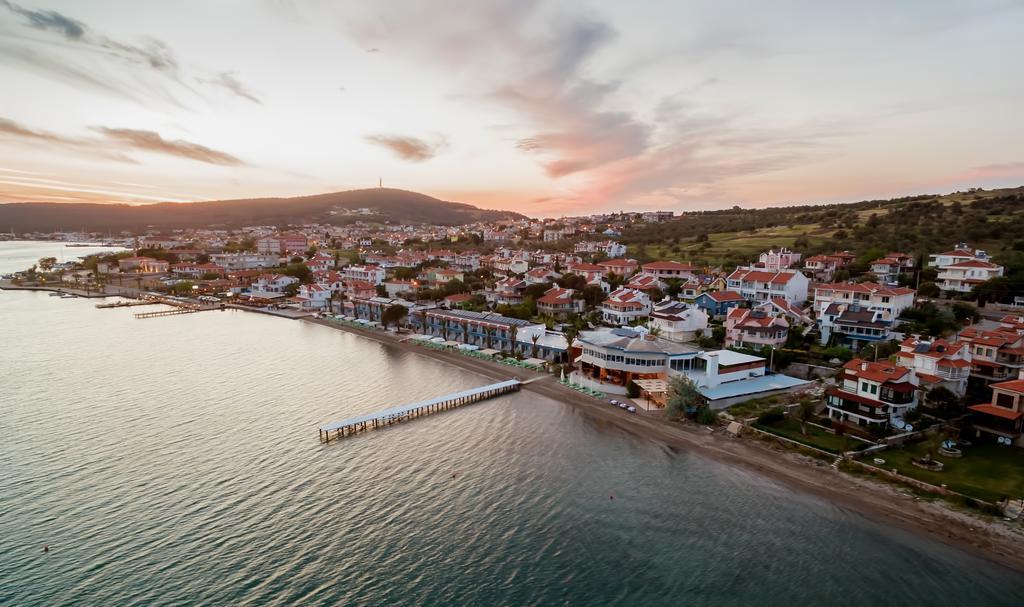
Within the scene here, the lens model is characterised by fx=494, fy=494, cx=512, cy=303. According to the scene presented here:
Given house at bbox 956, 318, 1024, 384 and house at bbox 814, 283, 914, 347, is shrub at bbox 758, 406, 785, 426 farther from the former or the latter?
house at bbox 814, 283, 914, 347

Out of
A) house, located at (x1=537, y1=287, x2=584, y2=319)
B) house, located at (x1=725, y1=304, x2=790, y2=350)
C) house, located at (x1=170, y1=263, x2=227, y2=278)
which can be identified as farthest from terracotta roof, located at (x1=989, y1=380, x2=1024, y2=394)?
house, located at (x1=170, y1=263, x2=227, y2=278)

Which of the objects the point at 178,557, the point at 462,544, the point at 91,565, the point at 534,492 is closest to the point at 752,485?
the point at 534,492

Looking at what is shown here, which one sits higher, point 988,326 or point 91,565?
point 988,326

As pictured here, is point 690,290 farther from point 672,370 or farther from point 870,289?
point 672,370

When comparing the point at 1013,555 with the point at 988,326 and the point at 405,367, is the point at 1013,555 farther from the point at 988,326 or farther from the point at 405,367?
the point at 405,367

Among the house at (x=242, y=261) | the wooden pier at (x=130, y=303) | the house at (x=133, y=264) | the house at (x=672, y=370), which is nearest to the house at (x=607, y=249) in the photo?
the house at (x=672, y=370)

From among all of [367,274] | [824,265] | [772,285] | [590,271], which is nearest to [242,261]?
[367,274]
